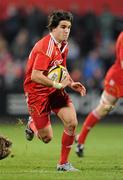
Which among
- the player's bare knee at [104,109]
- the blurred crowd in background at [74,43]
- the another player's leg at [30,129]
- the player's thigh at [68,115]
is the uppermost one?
the player's thigh at [68,115]

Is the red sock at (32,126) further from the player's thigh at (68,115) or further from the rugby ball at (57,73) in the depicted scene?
the rugby ball at (57,73)

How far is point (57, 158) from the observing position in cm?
1212

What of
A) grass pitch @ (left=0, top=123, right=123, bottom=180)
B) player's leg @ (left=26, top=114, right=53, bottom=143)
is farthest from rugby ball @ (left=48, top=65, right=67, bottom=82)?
grass pitch @ (left=0, top=123, right=123, bottom=180)

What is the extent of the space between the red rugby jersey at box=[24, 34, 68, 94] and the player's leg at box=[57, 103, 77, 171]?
15.9 inches

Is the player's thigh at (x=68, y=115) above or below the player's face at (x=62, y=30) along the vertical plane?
→ below

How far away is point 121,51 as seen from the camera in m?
12.6

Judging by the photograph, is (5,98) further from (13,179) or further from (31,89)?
(13,179)

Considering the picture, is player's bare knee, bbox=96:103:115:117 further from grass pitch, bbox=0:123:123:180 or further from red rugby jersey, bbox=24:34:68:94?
red rugby jersey, bbox=24:34:68:94

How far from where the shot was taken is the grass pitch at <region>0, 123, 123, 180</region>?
9.43m

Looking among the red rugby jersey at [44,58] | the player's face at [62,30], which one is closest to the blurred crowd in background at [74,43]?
the red rugby jersey at [44,58]

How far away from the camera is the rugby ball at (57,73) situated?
10.0m

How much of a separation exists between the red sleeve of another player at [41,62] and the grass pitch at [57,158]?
4.44ft

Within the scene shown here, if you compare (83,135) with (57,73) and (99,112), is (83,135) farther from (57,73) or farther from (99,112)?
(57,73)

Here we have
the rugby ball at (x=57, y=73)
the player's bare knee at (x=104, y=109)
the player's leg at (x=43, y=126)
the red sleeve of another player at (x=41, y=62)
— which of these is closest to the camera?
the red sleeve of another player at (x=41, y=62)
